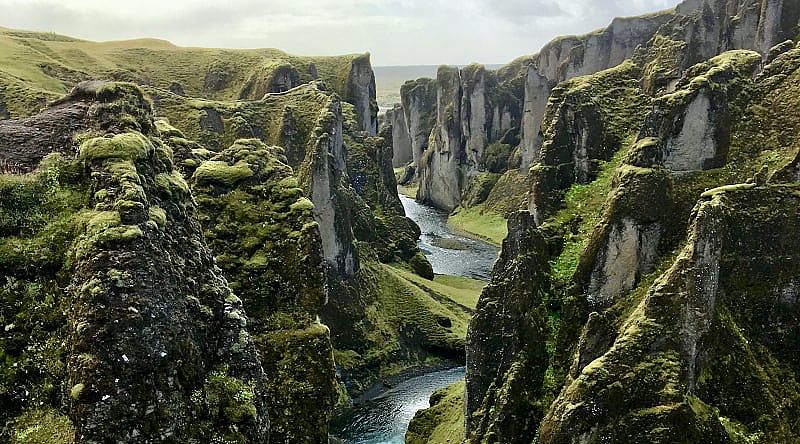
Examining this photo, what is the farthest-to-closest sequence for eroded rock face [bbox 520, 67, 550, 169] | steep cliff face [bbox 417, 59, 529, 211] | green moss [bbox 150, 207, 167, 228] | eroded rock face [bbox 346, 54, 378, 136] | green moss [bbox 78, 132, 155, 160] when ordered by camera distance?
1. steep cliff face [bbox 417, 59, 529, 211]
2. eroded rock face [bbox 346, 54, 378, 136]
3. eroded rock face [bbox 520, 67, 550, 169]
4. green moss [bbox 78, 132, 155, 160]
5. green moss [bbox 150, 207, 167, 228]

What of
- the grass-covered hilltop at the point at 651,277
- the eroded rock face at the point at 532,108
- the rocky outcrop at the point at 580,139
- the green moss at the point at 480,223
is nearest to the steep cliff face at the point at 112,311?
the grass-covered hilltop at the point at 651,277

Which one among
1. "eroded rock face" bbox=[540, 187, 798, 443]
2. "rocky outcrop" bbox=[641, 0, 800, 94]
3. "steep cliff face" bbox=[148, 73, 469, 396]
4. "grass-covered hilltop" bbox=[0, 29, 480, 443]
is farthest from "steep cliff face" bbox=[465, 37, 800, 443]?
"rocky outcrop" bbox=[641, 0, 800, 94]

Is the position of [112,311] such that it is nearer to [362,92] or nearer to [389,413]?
[389,413]

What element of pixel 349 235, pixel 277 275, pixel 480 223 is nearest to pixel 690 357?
pixel 277 275

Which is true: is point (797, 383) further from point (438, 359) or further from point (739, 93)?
point (438, 359)

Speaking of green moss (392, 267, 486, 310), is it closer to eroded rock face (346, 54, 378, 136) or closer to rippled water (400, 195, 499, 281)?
rippled water (400, 195, 499, 281)

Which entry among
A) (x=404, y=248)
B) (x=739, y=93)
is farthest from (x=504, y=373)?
(x=404, y=248)

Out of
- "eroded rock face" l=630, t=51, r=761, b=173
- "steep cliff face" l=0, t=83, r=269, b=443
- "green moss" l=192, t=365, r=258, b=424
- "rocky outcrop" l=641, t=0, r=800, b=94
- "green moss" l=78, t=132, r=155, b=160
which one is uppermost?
"rocky outcrop" l=641, t=0, r=800, b=94
